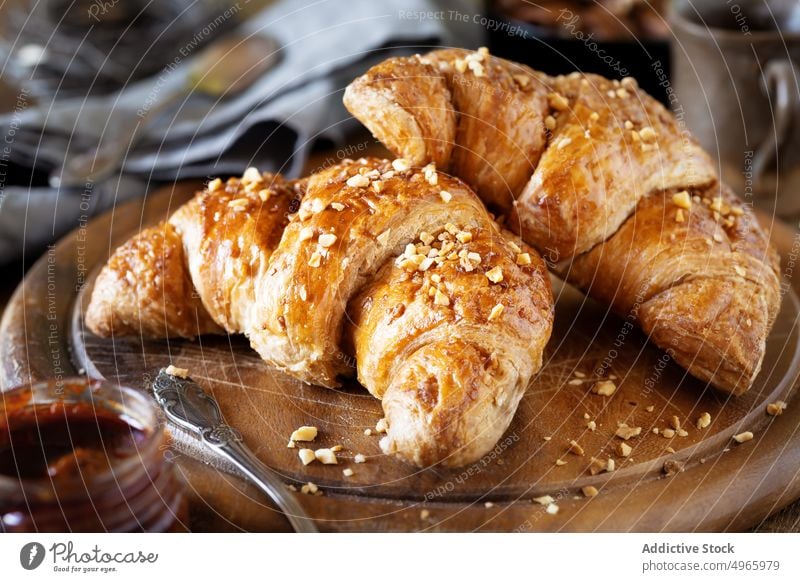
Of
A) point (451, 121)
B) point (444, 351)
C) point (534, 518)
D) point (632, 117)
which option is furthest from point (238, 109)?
point (534, 518)

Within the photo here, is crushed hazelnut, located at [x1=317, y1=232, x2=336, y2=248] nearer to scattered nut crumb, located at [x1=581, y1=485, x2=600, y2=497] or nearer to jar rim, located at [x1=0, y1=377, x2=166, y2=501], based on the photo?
jar rim, located at [x1=0, y1=377, x2=166, y2=501]

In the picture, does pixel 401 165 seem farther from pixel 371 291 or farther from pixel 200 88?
pixel 200 88

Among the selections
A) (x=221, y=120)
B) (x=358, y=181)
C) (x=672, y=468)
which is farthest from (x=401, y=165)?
(x=221, y=120)

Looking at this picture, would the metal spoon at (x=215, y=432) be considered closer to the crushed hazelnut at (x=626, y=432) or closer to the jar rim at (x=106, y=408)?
the jar rim at (x=106, y=408)

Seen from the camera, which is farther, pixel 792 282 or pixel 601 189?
pixel 792 282

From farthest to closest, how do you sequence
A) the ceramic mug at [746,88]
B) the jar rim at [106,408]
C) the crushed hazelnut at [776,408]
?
the ceramic mug at [746,88]
the crushed hazelnut at [776,408]
the jar rim at [106,408]

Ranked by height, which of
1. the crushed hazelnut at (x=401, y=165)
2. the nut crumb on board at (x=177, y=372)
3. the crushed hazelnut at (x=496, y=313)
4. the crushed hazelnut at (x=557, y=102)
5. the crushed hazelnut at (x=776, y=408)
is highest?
the crushed hazelnut at (x=557, y=102)

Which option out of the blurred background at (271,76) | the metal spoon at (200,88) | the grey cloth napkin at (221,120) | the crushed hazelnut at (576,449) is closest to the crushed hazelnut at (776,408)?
the crushed hazelnut at (576,449)
